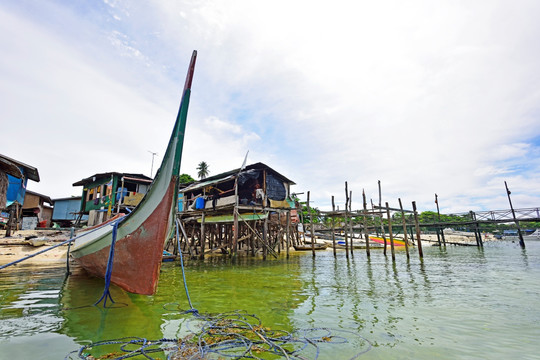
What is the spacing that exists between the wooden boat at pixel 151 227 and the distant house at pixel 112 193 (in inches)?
647

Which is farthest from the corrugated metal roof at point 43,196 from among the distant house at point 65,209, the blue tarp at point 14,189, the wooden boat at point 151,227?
the wooden boat at point 151,227

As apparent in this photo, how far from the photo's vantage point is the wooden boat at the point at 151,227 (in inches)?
205

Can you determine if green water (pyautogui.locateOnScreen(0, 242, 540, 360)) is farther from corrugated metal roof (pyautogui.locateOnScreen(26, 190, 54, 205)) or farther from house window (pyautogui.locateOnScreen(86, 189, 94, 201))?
corrugated metal roof (pyautogui.locateOnScreen(26, 190, 54, 205))

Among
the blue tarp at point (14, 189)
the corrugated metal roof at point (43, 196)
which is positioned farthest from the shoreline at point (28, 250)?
the corrugated metal roof at point (43, 196)

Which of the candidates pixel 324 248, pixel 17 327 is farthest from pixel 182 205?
pixel 17 327

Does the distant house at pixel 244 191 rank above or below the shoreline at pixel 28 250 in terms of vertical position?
above

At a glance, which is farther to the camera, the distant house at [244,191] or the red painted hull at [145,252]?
the distant house at [244,191]

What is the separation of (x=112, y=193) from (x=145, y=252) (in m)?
18.8

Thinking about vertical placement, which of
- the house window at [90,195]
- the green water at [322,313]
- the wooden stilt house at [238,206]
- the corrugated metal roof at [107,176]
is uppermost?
the corrugated metal roof at [107,176]

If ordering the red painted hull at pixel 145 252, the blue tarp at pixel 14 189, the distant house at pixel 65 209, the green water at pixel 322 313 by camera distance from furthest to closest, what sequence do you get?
the distant house at pixel 65 209
the blue tarp at pixel 14 189
the red painted hull at pixel 145 252
the green water at pixel 322 313

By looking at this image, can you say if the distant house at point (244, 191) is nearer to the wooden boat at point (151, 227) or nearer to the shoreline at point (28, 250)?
the shoreline at point (28, 250)

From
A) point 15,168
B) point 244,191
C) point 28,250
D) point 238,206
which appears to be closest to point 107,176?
point 28,250

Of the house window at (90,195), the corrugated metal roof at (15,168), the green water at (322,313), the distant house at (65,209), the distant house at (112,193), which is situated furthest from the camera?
the distant house at (65,209)

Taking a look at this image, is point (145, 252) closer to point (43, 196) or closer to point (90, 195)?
point (90, 195)
